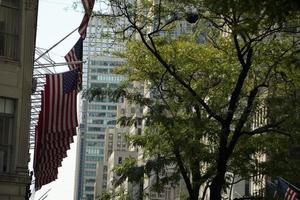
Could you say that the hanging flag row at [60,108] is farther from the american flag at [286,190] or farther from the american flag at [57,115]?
the american flag at [286,190]

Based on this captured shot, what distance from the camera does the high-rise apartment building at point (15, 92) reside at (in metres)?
24.3

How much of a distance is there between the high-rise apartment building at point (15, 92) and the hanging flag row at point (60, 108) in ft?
2.63

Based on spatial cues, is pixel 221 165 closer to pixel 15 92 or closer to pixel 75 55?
pixel 15 92

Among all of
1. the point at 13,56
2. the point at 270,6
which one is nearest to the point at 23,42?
the point at 13,56

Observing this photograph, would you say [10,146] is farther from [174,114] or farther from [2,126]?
[174,114]

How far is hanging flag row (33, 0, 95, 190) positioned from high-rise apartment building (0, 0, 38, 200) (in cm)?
80

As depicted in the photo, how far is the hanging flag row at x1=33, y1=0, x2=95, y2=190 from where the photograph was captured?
84.1 ft

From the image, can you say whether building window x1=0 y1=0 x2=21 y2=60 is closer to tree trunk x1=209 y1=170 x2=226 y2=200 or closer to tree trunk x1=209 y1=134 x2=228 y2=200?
tree trunk x1=209 y1=134 x2=228 y2=200

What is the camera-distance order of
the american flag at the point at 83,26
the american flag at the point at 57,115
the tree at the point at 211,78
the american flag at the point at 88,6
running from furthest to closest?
the american flag at the point at 57,115, the american flag at the point at 83,26, the american flag at the point at 88,6, the tree at the point at 211,78

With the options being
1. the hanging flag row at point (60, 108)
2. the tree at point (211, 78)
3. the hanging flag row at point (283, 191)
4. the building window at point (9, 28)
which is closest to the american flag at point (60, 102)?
the hanging flag row at point (60, 108)

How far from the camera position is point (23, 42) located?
25734mm

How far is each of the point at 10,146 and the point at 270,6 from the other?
55.8 feet

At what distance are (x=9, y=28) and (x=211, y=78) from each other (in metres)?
7.48

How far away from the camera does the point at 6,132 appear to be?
25016 mm
